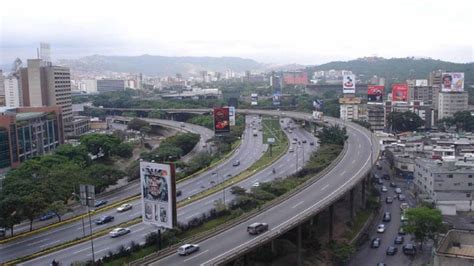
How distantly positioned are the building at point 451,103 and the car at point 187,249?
140 ft

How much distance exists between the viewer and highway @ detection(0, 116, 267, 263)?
16758 millimetres

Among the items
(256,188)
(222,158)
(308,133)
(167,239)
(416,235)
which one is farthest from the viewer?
(308,133)

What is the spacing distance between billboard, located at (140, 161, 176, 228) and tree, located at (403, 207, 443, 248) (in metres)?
9.83

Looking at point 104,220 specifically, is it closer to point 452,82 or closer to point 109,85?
point 452,82

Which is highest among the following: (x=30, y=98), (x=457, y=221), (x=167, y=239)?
(x=30, y=98)

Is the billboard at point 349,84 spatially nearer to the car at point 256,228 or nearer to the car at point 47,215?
the car at point 47,215

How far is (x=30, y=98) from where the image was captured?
4853 cm

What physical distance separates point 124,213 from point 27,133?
736 inches

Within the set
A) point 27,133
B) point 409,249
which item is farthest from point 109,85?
point 409,249

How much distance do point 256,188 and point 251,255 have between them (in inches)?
236

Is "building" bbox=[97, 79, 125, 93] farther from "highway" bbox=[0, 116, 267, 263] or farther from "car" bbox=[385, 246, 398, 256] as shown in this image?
"car" bbox=[385, 246, 398, 256]

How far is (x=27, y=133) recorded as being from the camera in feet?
118

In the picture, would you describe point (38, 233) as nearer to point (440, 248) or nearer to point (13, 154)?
point (440, 248)

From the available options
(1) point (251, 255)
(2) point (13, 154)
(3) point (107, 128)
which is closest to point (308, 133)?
(3) point (107, 128)
